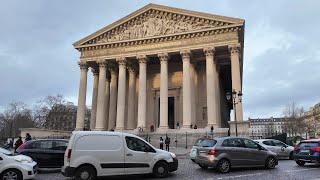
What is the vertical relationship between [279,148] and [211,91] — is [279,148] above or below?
below

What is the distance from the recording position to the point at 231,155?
48.3ft

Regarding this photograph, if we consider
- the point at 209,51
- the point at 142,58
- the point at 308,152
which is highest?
the point at 209,51

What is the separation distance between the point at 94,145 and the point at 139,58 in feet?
101

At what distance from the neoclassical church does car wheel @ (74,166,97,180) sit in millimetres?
26275

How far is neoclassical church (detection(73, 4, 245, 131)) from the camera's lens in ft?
126

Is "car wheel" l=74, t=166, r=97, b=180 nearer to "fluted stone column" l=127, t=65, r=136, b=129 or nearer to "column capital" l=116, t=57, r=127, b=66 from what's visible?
"fluted stone column" l=127, t=65, r=136, b=129

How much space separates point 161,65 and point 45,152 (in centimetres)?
2620

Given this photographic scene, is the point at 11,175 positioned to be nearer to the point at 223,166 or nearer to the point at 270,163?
the point at 223,166

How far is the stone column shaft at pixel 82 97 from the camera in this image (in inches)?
1697

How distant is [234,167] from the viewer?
14.9 m

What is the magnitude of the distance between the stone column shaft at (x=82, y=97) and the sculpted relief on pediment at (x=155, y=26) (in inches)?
166

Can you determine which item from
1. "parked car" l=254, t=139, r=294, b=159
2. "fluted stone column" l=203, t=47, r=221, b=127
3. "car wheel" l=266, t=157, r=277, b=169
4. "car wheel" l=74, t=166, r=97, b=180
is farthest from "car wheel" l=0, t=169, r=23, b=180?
"fluted stone column" l=203, t=47, r=221, b=127

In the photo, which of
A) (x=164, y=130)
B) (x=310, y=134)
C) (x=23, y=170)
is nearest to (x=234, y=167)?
(x=23, y=170)

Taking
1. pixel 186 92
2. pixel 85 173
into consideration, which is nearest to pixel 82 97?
pixel 186 92
